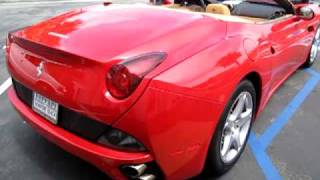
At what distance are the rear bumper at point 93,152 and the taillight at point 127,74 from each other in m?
0.35

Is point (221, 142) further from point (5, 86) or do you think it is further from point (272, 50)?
point (5, 86)

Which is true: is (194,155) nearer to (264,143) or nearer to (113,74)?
(113,74)

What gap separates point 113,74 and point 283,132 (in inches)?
86.4

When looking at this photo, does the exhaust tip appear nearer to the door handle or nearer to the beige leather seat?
the door handle

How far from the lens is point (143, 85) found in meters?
2.37

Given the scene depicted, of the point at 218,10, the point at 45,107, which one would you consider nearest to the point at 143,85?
the point at 45,107

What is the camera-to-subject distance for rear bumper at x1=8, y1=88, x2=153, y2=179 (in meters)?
2.44

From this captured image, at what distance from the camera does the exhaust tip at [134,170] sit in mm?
2488

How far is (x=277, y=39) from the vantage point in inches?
147

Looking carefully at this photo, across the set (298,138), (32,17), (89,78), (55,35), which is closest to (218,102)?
(89,78)

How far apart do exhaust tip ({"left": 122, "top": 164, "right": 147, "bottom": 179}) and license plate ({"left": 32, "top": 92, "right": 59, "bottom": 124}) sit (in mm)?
588

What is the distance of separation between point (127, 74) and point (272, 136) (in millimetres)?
2033

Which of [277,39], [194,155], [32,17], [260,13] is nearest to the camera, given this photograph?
[194,155]

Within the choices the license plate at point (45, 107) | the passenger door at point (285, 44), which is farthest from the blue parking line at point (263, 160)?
the license plate at point (45, 107)
